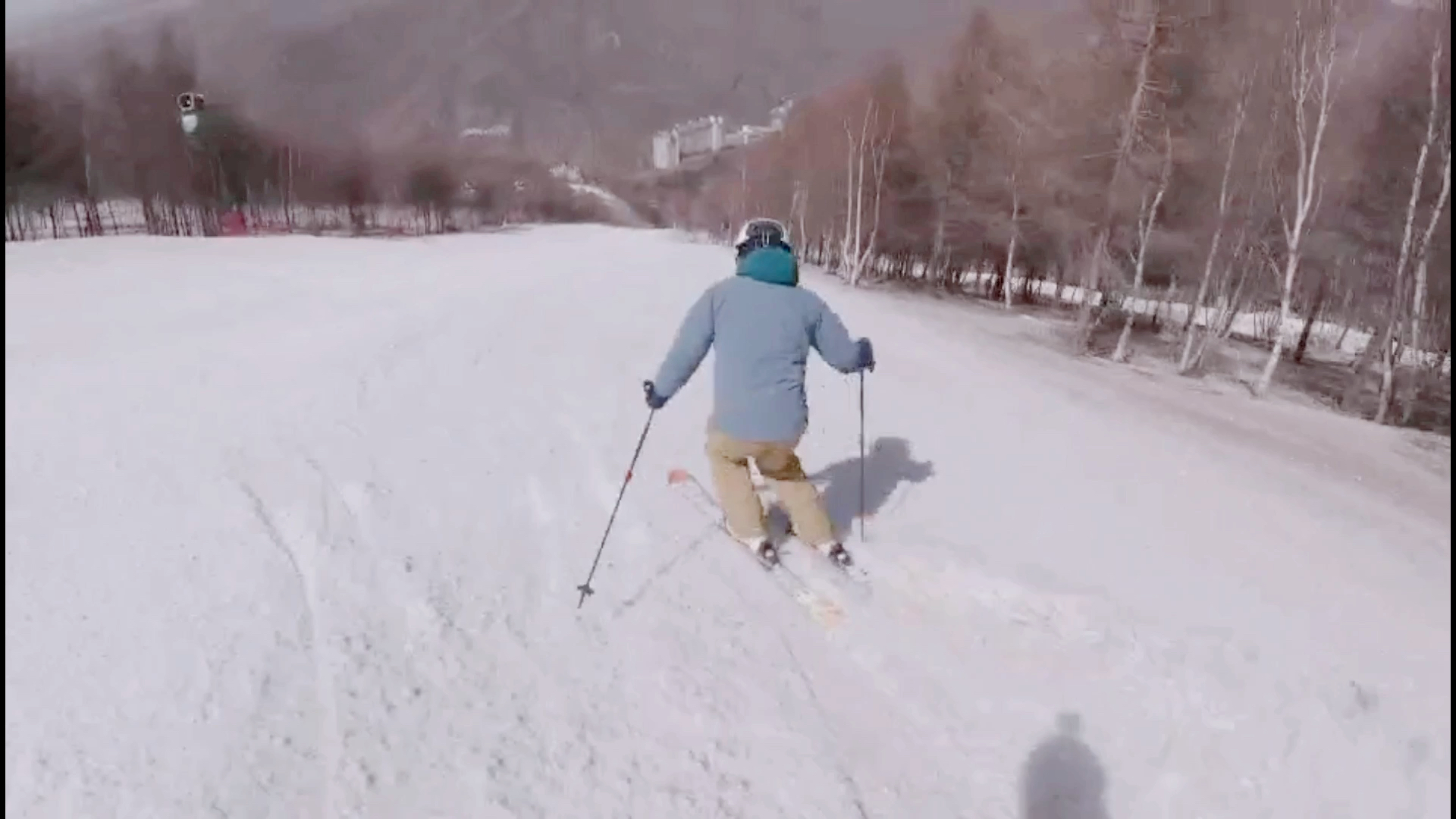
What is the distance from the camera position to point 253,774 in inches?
113

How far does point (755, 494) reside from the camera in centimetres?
520

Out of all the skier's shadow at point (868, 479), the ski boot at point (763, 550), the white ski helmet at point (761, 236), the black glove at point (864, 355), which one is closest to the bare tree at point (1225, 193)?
the skier's shadow at point (868, 479)

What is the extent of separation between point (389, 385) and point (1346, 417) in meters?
18.8

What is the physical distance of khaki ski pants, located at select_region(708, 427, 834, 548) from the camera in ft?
16.9

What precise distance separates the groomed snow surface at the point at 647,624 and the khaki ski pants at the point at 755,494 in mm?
299

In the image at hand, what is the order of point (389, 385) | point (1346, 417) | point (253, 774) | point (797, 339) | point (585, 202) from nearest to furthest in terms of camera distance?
point (253, 774), point (797, 339), point (389, 385), point (1346, 417), point (585, 202)

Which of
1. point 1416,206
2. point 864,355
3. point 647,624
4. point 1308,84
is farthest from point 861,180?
point 647,624

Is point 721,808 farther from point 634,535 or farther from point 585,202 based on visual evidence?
point 585,202

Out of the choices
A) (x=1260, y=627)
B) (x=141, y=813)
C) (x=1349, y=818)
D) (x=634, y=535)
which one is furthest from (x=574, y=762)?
(x=1260, y=627)

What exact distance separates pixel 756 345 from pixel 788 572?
1407mm

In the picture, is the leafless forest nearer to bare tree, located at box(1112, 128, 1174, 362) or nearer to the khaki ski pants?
bare tree, located at box(1112, 128, 1174, 362)

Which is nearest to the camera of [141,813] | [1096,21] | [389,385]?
[141,813]

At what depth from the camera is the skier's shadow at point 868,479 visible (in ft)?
19.9

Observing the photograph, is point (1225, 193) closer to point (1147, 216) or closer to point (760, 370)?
point (1147, 216)
